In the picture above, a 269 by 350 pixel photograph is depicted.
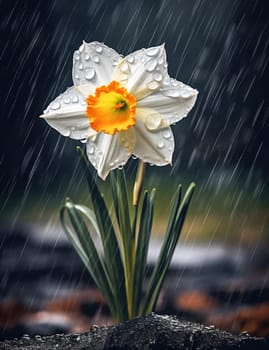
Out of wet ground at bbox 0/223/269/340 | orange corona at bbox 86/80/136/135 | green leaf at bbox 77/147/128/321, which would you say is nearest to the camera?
orange corona at bbox 86/80/136/135

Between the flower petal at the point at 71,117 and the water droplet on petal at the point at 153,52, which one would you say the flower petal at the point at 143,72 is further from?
the flower petal at the point at 71,117

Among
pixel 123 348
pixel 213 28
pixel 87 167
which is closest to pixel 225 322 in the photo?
pixel 123 348

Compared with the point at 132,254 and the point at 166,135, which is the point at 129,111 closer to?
the point at 166,135

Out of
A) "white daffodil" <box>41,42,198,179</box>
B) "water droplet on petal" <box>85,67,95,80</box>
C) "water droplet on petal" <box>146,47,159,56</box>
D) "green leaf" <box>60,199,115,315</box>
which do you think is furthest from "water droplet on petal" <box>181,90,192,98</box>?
"green leaf" <box>60,199,115,315</box>

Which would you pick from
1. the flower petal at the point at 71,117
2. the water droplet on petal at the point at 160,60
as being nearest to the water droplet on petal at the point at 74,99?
the flower petal at the point at 71,117

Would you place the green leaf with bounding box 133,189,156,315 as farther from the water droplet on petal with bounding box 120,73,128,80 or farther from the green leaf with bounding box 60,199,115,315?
the water droplet on petal with bounding box 120,73,128,80

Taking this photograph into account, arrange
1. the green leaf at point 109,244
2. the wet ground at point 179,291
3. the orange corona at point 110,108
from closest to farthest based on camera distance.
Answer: the orange corona at point 110,108 → the green leaf at point 109,244 → the wet ground at point 179,291

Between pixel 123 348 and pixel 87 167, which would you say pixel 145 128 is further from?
pixel 123 348
